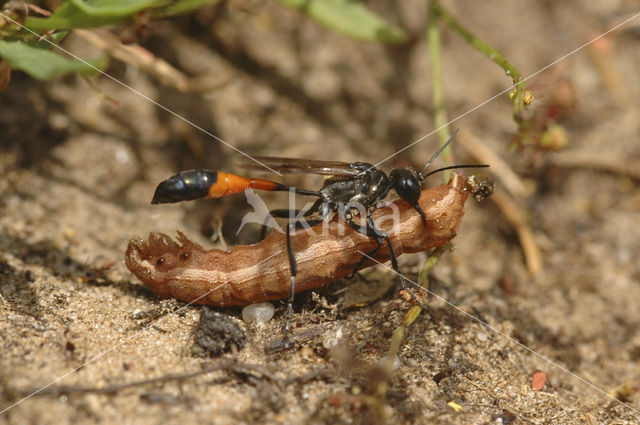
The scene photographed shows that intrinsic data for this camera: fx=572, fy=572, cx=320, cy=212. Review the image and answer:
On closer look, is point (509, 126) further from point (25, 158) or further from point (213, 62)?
point (25, 158)

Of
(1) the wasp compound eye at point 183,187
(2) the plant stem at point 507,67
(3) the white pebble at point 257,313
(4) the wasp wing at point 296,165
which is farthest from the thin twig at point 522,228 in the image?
(1) the wasp compound eye at point 183,187

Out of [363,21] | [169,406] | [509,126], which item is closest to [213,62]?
[363,21]

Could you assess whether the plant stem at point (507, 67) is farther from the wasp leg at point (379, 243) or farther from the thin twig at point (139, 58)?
the thin twig at point (139, 58)

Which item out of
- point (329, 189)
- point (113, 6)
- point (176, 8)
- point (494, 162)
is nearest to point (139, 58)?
point (176, 8)

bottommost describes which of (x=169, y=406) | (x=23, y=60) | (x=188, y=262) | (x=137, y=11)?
(x=169, y=406)

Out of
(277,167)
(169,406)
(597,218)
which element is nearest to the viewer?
(169,406)

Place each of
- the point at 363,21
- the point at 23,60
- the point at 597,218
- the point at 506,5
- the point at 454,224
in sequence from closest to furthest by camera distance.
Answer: the point at 23,60
the point at 454,224
the point at 363,21
the point at 597,218
the point at 506,5

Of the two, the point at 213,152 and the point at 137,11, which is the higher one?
the point at 137,11

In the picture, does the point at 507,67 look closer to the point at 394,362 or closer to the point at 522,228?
the point at 522,228
